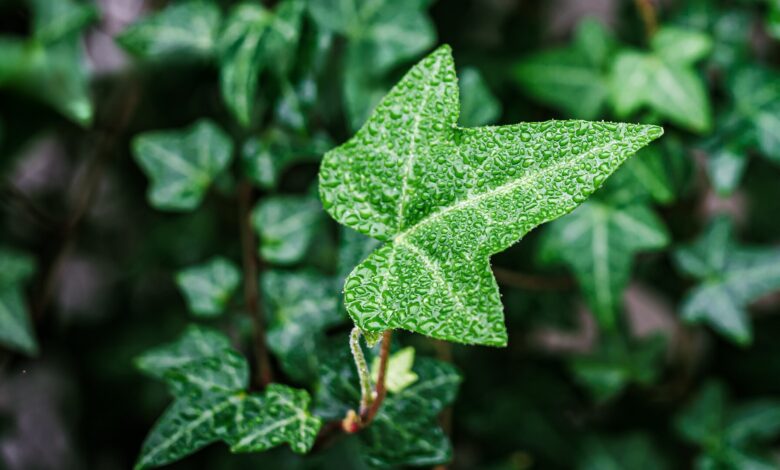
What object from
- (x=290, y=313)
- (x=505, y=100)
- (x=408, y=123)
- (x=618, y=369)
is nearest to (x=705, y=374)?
(x=618, y=369)

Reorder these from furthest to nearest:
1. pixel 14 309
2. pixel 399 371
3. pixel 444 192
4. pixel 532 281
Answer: pixel 532 281, pixel 14 309, pixel 399 371, pixel 444 192

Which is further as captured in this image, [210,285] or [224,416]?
[210,285]

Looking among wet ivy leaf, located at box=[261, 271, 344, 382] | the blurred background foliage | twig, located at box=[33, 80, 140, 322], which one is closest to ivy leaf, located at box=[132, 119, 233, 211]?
the blurred background foliage

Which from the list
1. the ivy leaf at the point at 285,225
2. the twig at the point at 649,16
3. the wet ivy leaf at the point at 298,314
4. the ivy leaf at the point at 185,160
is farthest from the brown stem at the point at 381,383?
the twig at the point at 649,16

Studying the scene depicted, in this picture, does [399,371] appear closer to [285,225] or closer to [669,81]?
[285,225]

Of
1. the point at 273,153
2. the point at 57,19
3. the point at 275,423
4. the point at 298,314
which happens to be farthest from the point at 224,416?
the point at 57,19

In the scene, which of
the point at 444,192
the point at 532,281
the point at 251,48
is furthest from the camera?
the point at 532,281
